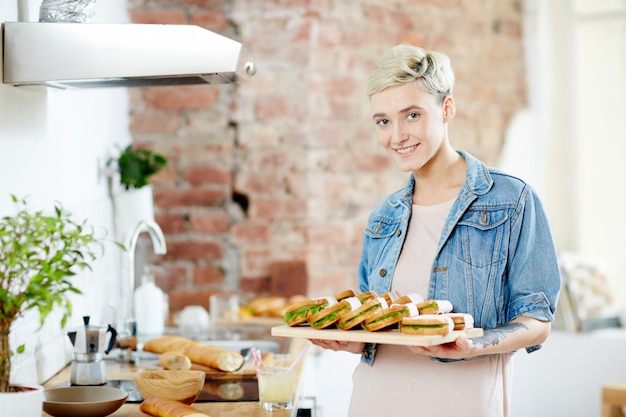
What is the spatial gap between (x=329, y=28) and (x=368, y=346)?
179 cm

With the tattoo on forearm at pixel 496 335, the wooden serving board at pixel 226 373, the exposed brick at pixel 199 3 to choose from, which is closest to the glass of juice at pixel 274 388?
the wooden serving board at pixel 226 373

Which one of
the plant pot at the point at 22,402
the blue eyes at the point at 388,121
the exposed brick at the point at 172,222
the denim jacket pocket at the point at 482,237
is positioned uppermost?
the blue eyes at the point at 388,121

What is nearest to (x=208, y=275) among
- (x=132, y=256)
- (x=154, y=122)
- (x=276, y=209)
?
(x=276, y=209)

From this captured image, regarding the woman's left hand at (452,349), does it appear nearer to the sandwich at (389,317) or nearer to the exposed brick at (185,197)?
the sandwich at (389,317)

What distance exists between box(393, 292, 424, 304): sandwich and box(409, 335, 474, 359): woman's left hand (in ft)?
0.35

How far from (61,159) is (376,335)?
1.08 meters

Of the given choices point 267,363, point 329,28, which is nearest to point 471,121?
point 329,28

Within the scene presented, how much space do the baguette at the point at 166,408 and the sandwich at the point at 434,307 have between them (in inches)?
19.6

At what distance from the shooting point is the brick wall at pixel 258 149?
11.3 ft

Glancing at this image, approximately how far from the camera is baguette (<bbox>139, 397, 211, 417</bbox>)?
5.87ft

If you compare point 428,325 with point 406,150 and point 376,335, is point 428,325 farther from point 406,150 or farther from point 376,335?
point 406,150

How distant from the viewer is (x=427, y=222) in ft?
6.85

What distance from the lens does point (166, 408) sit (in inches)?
71.8

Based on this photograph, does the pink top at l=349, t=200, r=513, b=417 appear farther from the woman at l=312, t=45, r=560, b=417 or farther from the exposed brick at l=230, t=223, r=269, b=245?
the exposed brick at l=230, t=223, r=269, b=245
